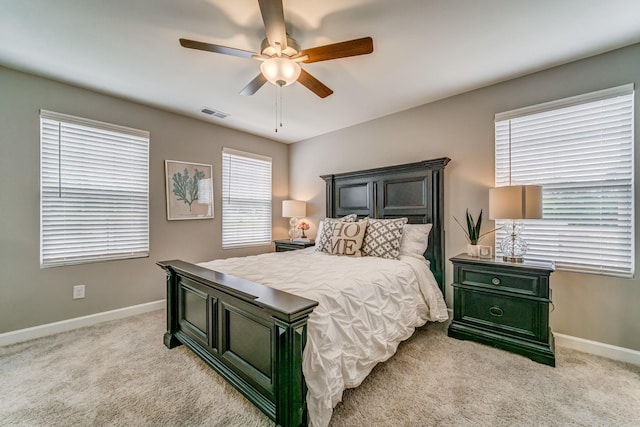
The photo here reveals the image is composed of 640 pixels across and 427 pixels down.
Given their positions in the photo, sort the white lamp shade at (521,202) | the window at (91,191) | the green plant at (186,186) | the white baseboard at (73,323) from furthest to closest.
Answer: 1. the green plant at (186,186)
2. the window at (91,191)
3. the white baseboard at (73,323)
4. the white lamp shade at (521,202)

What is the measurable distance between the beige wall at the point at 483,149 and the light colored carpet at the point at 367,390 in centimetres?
36

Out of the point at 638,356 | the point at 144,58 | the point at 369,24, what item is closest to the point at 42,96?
the point at 144,58

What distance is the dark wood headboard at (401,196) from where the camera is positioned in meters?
3.03

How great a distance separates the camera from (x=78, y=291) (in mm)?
2775

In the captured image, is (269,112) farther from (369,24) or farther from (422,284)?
(422,284)

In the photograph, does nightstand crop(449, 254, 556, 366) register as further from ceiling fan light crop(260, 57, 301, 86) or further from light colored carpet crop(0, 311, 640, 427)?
ceiling fan light crop(260, 57, 301, 86)

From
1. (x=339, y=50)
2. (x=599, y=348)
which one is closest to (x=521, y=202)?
(x=599, y=348)

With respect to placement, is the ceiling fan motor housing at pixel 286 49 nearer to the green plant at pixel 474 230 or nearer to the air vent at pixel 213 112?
the air vent at pixel 213 112

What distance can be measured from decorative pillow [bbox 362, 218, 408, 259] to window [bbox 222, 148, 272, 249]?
7.15 ft

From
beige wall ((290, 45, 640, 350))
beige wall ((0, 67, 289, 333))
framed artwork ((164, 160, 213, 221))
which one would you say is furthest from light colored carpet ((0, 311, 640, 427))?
framed artwork ((164, 160, 213, 221))

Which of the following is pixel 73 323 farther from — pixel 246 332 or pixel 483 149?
pixel 483 149

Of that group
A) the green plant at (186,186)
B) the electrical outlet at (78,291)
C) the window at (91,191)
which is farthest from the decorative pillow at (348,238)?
the electrical outlet at (78,291)

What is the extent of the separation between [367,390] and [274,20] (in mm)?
2411

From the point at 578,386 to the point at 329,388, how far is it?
181 centimetres
